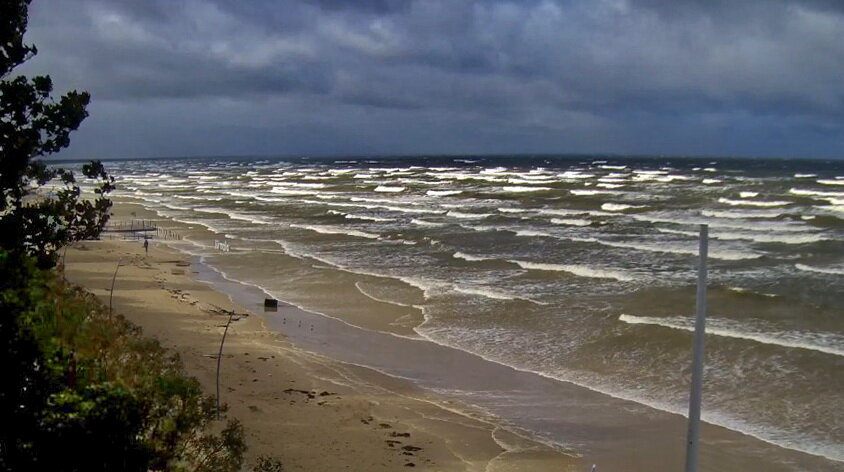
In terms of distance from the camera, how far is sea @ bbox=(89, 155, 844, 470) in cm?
1334

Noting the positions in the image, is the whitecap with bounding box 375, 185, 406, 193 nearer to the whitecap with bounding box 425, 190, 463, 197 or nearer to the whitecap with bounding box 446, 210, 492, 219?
the whitecap with bounding box 425, 190, 463, 197

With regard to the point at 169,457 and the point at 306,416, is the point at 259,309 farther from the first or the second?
the point at 169,457

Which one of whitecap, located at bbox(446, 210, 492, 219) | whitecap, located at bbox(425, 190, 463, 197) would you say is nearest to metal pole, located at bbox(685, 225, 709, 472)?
whitecap, located at bbox(446, 210, 492, 219)

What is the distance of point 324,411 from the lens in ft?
40.2

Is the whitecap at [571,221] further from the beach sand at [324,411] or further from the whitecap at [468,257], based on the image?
the beach sand at [324,411]

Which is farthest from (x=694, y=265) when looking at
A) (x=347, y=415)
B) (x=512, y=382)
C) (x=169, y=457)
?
(x=169, y=457)

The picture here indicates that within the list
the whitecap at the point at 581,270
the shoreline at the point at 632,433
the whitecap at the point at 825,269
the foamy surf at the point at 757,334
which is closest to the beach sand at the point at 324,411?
the shoreline at the point at 632,433

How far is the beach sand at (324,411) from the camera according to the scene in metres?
10.3

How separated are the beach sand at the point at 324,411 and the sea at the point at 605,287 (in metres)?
0.95

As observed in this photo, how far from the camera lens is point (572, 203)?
177 ft

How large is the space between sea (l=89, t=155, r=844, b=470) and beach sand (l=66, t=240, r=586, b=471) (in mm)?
950

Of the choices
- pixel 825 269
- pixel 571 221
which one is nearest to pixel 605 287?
pixel 825 269

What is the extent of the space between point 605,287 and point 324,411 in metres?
12.9

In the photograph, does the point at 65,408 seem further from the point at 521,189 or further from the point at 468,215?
the point at 521,189
